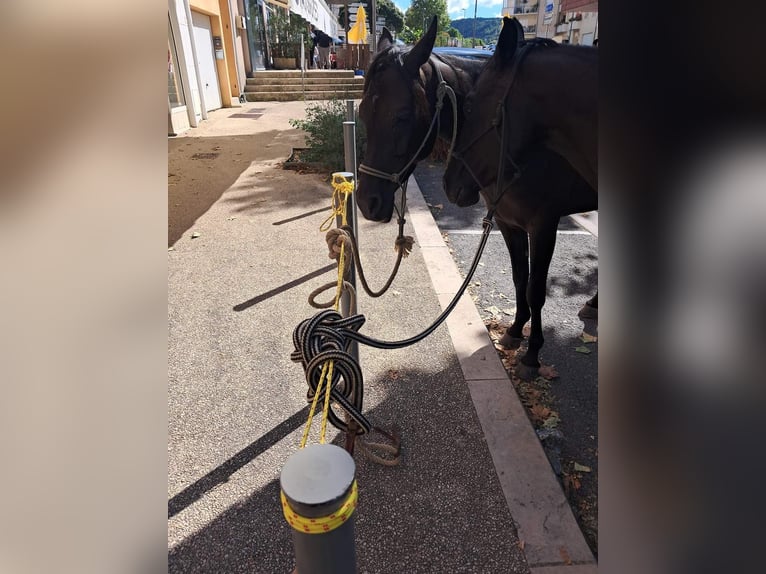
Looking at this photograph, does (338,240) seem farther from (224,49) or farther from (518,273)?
(224,49)

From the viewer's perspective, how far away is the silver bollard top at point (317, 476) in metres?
0.82

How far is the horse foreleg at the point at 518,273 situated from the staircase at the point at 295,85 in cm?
1666

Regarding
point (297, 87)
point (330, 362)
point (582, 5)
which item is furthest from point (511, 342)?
point (297, 87)

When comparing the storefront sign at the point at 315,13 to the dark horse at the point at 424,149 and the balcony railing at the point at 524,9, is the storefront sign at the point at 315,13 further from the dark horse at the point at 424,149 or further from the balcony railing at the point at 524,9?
the balcony railing at the point at 524,9

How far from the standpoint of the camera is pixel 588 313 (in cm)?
424

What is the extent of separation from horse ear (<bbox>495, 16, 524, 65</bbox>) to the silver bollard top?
2348 mm

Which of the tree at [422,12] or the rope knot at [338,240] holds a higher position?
the tree at [422,12]

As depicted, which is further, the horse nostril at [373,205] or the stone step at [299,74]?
the stone step at [299,74]

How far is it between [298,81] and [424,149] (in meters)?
18.9

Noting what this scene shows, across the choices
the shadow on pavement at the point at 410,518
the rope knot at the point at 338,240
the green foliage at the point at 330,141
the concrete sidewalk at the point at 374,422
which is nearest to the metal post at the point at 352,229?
the rope knot at the point at 338,240
